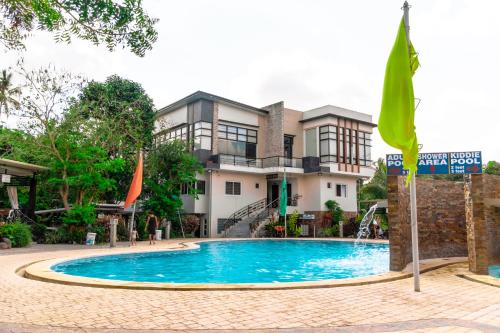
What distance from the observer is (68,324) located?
4.45m

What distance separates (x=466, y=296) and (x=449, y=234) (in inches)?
232

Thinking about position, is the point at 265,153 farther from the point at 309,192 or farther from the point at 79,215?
the point at 79,215

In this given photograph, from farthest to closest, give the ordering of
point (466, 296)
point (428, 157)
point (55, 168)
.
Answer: point (55, 168) → point (428, 157) → point (466, 296)

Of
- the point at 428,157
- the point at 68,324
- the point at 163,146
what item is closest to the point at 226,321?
the point at 68,324

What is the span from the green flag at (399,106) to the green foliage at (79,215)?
14.8 m

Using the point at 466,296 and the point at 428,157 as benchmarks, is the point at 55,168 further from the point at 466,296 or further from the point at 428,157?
the point at 466,296

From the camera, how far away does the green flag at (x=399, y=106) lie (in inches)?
A: 186

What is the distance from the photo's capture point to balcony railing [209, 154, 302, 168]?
25.8 meters

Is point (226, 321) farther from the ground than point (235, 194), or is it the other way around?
point (235, 194)

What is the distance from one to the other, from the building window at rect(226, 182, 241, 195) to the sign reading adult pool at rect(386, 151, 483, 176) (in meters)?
18.0

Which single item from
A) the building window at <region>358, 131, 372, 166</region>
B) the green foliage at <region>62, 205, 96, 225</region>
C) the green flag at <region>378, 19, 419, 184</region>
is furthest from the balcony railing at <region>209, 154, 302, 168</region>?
the green flag at <region>378, 19, 419, 184</region>

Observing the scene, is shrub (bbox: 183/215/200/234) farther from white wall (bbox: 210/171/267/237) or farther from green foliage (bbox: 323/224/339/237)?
green foliage (bbox: 323/224/339/237)

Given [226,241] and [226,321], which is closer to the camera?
[226,321]

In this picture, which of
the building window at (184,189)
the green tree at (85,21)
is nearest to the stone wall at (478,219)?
the green tree at (85,21)
